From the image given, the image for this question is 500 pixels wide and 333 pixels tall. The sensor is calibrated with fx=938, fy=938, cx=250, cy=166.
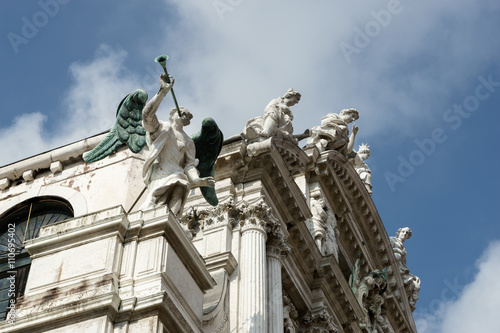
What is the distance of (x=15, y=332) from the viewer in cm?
1344

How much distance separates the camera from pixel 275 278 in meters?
19.6

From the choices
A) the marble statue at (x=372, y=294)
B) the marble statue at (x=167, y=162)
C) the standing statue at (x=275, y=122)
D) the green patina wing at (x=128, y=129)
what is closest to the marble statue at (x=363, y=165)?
the marble statue at (x=372, y=294)

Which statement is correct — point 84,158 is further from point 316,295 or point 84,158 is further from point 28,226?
point 316,295

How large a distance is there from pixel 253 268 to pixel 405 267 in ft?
48.4

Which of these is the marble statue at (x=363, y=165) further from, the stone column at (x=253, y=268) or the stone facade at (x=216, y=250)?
the stone column at (x=253, y=268)

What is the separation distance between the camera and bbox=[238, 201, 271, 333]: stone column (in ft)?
58.2

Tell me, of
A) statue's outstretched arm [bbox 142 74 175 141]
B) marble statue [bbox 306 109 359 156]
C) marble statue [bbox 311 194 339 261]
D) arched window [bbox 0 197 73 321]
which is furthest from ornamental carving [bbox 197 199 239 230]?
marble statue [bbox 306 109 359 156]

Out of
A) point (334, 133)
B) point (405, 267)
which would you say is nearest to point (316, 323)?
point (334, 133)

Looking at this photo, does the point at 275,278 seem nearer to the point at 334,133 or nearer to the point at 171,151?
the point at 171,151

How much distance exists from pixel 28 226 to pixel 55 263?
18.7ft

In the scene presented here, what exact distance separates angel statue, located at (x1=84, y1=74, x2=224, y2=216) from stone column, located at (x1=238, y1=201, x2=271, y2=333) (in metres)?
1.92

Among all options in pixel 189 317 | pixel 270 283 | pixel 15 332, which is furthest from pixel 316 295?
pixel 15 332

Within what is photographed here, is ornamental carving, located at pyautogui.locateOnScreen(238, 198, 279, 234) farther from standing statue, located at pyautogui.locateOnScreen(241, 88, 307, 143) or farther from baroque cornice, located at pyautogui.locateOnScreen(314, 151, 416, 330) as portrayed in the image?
baroque cornice, located at pyautogui.locateOnScreen(314, 151, 416, 330)

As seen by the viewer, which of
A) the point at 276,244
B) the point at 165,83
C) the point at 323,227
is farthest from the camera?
the point at 323,227
